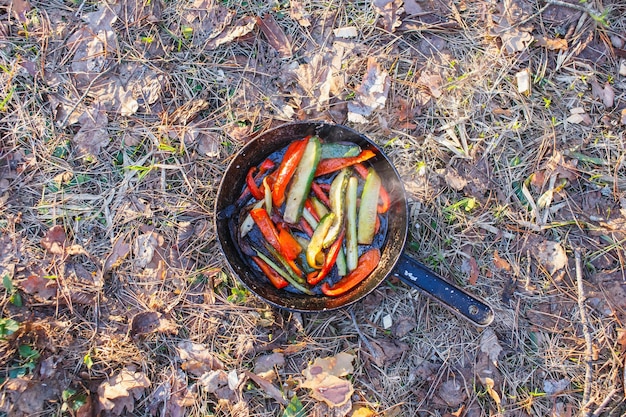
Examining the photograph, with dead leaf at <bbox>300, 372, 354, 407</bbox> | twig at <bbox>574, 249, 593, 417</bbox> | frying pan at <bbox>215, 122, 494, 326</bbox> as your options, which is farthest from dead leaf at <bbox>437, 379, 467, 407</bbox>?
twig at <bbox>574, 249, 593, 417</bbox>

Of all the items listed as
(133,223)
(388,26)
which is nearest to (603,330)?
(388,26)

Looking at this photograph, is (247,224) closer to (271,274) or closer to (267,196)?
(267,196)

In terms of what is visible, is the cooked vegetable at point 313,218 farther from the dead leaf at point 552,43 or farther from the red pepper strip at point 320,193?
the dead leaf at point 552,43

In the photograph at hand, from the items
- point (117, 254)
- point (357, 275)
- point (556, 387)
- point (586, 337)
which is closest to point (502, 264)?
point (586, 337)

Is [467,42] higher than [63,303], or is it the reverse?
[467,42]

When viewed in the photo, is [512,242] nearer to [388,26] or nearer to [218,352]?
[388,26]

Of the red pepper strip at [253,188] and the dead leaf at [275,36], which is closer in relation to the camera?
the red pepper strip at [253,188]

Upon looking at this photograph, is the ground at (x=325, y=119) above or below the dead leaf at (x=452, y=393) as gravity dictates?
above

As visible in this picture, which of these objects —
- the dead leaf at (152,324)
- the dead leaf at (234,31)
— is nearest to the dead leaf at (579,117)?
the dead leaf at (234,31)

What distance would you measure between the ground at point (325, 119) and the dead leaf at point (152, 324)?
15mm

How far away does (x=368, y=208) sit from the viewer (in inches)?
127

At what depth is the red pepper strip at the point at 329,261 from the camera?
3.17 metres

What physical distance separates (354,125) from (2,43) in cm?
243

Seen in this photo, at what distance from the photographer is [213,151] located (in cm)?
335
